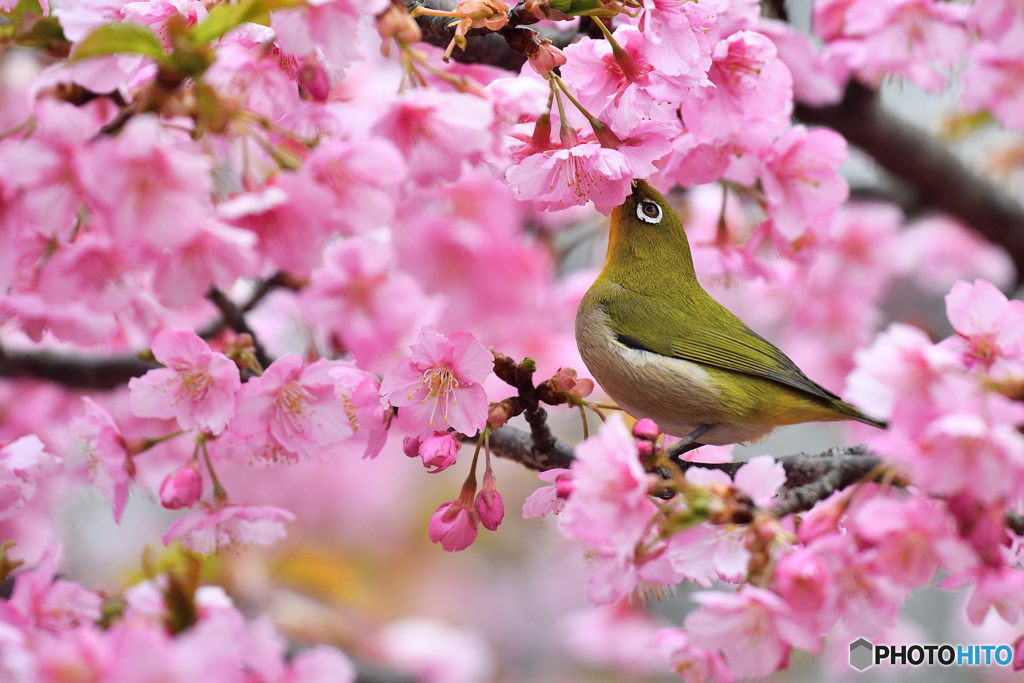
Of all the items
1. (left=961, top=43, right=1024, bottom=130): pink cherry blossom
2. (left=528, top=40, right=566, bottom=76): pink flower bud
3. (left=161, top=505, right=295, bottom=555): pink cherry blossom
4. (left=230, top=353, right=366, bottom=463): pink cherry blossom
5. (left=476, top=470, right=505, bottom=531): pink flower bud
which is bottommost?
(left=161, top=505, right=295, bottom=555): pink cherry blossom

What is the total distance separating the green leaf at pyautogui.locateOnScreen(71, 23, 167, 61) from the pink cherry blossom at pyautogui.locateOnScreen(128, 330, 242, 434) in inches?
22.3

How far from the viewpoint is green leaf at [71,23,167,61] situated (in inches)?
42.3

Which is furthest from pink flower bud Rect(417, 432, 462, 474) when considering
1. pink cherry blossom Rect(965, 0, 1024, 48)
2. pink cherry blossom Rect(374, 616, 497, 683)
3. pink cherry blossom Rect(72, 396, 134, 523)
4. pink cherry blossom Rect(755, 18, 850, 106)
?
pink cherry blossom Rect(374, 616, 497, 683)

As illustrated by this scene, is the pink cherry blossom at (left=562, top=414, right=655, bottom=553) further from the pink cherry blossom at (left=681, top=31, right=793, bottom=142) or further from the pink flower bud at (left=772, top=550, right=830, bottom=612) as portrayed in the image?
the pink cherry blossom at (left=681, top=31, right=793, bottom=142)

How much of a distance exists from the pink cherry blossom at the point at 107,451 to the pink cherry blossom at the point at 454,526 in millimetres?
684

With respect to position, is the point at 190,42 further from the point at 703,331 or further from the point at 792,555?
the point at 703,331

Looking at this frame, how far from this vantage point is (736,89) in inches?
68.3

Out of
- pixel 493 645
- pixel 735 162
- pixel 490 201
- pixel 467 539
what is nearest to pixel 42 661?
pixel 467 539

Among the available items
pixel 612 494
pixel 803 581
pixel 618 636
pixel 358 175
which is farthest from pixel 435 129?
pixel 618 636

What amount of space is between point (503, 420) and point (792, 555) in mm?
560

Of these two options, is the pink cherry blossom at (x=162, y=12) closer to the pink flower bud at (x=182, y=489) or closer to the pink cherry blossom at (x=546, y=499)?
the pink flower bud at (x=182, y=489)

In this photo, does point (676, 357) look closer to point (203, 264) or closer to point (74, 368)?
point (203, 264)

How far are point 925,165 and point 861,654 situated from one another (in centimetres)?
171

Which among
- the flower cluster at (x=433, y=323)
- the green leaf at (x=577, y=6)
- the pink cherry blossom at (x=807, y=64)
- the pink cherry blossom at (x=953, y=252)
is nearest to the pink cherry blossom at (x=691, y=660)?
the flower cluster at (x=433, y=323)
